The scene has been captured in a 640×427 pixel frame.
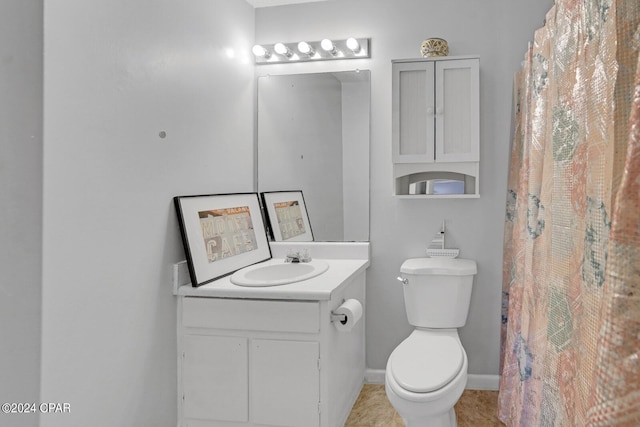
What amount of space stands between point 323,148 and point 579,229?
1.88 meters

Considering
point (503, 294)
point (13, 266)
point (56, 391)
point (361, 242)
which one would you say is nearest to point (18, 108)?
point (13, 266)

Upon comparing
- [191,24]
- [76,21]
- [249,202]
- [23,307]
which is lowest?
[23,307]

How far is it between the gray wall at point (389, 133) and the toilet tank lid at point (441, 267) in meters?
0.15

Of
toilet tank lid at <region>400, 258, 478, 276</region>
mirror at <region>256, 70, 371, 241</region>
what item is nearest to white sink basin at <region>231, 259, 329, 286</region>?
mirror at <region>256, 70, 371, 241</region>

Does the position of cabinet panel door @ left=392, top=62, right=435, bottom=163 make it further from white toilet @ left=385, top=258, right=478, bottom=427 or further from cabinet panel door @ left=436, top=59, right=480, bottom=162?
white toilet @ left=385, top=258, right=478, bottom=427

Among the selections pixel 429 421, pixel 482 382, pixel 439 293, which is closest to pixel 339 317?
pixel 429 421

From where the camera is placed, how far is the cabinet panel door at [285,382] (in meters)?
2.14

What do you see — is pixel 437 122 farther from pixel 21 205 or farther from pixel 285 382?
pixel 21 205

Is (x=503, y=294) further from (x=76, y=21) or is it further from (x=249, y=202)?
(x=76, y=21)

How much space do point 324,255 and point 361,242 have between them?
0.82 ft

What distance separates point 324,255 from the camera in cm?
306

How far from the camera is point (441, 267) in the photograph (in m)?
2.68

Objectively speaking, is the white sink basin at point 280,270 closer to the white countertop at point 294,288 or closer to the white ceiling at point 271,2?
the white countertop at point 294,288

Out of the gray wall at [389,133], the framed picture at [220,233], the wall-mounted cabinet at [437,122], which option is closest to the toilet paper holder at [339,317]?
the framed picture at [220,233]
